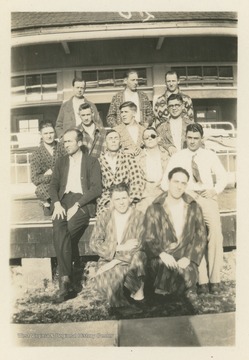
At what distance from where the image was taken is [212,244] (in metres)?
2.57

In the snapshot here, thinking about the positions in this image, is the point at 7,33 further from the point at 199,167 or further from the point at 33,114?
the point at 199,167

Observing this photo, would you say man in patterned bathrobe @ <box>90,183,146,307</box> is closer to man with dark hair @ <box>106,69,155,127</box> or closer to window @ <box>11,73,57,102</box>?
man with dark hair @ <box>106,69,155,127</box>

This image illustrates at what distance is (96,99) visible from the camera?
2.63 meters

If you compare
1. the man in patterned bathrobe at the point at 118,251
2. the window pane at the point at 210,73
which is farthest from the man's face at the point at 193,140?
the man in patterned bathrobe at the point at 118,251

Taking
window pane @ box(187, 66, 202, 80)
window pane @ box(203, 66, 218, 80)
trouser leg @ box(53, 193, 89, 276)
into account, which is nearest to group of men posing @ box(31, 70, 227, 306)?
trouser leg @ box(53, 193, 89, 276)

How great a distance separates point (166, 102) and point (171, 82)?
14cm

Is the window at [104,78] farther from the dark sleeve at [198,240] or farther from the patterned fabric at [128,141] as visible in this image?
the dark sleeve at [198,240]

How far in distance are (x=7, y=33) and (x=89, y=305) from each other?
6.11 ft

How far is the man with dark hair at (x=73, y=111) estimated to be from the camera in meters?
2.61

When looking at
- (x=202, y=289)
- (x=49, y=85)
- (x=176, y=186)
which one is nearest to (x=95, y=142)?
(x=49, y=85)

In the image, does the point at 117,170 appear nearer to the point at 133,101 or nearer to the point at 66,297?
the point at 133,101

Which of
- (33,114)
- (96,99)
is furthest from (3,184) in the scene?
(96,99)

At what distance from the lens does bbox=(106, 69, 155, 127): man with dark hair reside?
262 cm

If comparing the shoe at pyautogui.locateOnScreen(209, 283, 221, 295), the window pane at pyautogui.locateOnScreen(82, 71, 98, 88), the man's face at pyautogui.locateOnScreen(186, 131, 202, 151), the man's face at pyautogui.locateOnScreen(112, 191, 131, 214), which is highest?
the window pane at pyautogui.locateOnScreen(82, 71, 98, 88)
